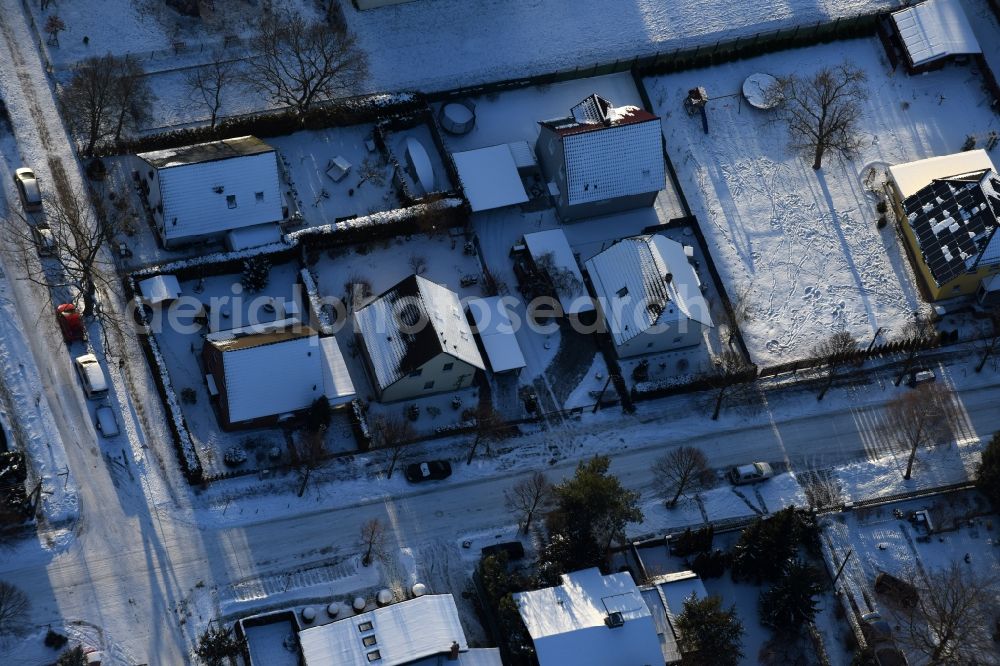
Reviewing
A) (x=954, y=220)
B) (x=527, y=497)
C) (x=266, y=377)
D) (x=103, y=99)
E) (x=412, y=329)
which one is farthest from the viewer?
(x=954, y=220)

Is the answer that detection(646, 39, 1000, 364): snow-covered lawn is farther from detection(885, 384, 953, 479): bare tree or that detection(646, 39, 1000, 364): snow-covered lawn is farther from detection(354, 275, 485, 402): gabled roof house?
detection(354, 275, 485, 402): gabled roof house

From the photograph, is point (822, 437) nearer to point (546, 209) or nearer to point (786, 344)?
point (786, 344)

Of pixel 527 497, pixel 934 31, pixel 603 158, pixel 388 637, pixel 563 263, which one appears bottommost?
pixel 388 637

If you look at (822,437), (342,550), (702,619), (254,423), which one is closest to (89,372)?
(254,423)

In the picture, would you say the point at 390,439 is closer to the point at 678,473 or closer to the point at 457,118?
the point at 678,473

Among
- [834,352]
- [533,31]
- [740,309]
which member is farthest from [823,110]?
[533,31]

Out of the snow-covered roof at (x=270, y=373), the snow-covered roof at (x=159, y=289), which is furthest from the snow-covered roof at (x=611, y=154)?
the snow-covered roof at (x=159, y=289)

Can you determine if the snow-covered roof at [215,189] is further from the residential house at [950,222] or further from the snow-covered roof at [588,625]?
the residential house at [950,222]
